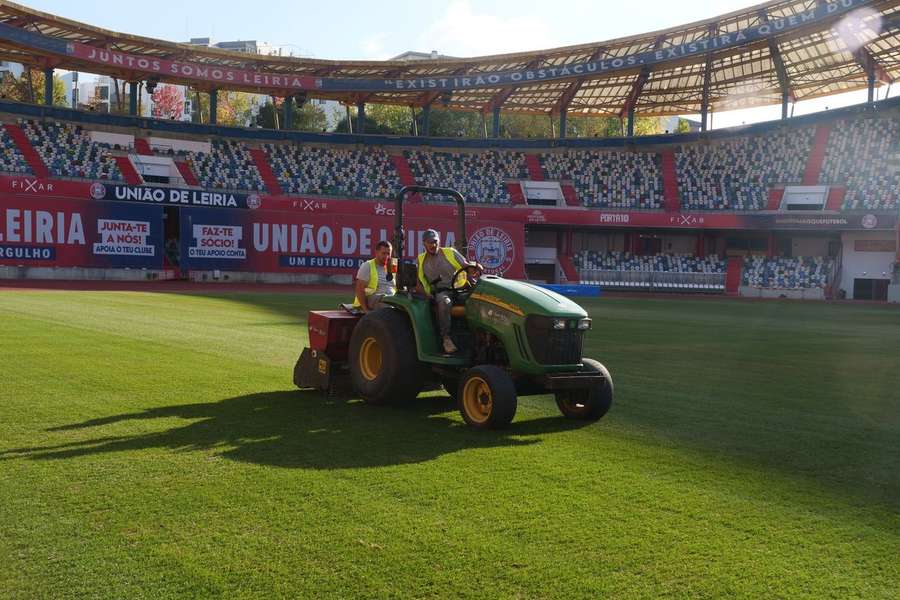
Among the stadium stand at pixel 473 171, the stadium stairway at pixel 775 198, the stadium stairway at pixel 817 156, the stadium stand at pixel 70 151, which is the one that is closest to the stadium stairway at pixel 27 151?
the stadium stand at pixel 70 151

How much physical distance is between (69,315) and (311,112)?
63.7m

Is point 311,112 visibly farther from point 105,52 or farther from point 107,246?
point 107,246

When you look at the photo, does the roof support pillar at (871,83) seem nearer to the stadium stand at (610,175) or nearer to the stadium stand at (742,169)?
the stadium stand at (742,169)

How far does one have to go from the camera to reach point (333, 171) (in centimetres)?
5009

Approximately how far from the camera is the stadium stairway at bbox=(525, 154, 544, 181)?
173 ft

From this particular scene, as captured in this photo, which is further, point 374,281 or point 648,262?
point 648,262

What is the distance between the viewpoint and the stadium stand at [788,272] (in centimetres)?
4562

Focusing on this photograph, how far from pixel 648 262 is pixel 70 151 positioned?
32.8 m

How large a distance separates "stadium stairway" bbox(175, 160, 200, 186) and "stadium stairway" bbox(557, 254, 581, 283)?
69.6 feet

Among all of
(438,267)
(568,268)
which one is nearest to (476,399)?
(438,267)

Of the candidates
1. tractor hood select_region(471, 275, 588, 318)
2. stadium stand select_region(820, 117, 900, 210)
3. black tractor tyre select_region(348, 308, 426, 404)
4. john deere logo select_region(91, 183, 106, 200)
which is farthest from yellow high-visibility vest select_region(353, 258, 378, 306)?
stadium stand select_region(820, 117, 900, 210)

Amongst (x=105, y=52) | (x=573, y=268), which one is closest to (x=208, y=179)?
(x=105, y=52)

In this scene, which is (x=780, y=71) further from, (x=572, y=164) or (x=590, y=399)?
(x=590, y=399)

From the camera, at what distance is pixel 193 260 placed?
37.9 m
